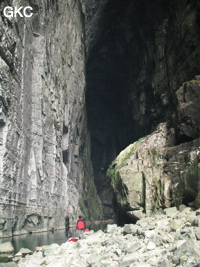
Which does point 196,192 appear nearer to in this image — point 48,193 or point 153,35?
point 48,193

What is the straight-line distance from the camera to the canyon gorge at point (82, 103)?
1484 centimetres

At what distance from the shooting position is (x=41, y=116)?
24.1 metres

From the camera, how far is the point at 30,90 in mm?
23016

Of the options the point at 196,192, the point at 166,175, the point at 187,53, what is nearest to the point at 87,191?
the point at 187,53

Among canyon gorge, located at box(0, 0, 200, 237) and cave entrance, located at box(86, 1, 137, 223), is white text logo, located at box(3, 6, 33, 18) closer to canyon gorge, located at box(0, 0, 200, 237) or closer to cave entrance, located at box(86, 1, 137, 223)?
canyon gorge, located at box(0, 0, 200, 237)

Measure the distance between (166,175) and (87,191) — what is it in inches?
1154

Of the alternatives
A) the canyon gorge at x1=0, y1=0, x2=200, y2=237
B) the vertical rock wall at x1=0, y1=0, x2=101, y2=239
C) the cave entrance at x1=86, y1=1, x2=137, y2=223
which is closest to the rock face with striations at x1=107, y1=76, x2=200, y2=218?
the canyon gorge at x1=0, y1=0, x2=200, y2=237

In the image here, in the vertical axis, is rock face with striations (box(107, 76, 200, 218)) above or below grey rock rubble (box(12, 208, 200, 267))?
above

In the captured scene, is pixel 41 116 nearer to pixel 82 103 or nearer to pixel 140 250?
pixel 82 103

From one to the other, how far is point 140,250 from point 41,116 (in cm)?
1848

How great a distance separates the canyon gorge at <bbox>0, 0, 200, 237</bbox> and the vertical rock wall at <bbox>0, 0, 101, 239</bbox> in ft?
0.30

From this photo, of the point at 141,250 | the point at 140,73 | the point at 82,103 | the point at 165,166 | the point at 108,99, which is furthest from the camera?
the point at 108,99

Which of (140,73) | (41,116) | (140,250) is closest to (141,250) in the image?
(140,250)

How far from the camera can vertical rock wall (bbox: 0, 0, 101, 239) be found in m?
17.4
